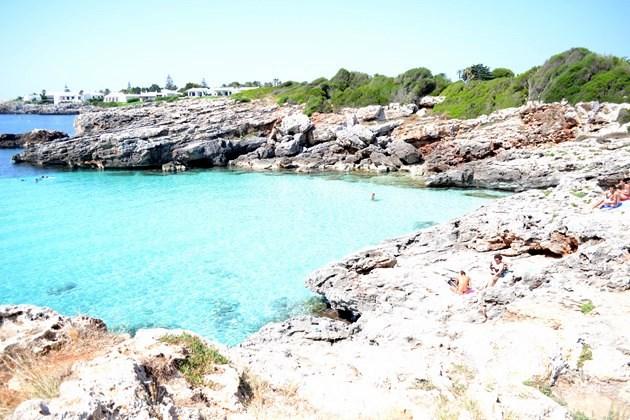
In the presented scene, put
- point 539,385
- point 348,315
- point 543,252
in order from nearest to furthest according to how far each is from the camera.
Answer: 1. point 539,385
2. point 543,252
3. point 348,315

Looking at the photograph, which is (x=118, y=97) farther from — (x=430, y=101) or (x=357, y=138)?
(x=357, y=138)

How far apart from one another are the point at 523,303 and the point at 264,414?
20.1 ft

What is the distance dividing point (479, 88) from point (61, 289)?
47.9 metres

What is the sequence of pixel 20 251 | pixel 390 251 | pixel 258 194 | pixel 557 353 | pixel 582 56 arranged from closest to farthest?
pixel 557 353, pixel 390 251, pixel 20 251, pixel 258 194, pixel 582 56

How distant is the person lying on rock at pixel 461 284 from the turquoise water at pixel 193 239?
5330 mm

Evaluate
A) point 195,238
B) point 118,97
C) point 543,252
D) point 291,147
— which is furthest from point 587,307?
point 118,97

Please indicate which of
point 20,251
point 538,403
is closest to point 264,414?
point 538,403

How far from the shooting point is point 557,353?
6.27 meters

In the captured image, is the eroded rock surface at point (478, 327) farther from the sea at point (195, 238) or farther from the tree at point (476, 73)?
the tree at point (476, 73)

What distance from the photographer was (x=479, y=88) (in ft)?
165

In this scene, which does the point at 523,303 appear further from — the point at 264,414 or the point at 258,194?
the point at 258,194

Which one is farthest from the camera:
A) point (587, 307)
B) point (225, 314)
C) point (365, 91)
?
point (365, 91)

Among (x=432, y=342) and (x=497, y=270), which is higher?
(x=497, y=270)

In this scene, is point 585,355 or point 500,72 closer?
point 585,355
